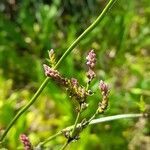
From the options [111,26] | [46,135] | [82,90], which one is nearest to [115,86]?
[111,26]

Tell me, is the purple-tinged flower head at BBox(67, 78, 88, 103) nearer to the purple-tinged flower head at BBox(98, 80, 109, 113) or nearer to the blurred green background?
the purple-tinged flower head at BBox(98, 80, 109, 113)

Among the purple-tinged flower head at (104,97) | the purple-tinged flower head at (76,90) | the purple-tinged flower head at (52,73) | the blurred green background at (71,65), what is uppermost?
the blurred green background at (71,65)

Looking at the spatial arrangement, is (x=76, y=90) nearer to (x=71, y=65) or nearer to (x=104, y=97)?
(x=104, y=97)

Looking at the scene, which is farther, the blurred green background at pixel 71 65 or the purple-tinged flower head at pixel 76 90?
the blurred green background at pixel 71 65

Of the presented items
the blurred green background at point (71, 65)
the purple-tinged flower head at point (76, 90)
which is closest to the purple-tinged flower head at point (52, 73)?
the purple-tinged flower head at point (76, 90)

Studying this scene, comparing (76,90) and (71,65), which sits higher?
(71,65)

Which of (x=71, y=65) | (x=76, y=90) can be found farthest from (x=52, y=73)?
(x=71, y=65)

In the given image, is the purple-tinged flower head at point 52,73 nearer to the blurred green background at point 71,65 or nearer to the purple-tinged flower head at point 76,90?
the purple-tinged flower head at point 76,90

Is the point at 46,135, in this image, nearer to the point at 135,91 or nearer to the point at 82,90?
the point at 135,91

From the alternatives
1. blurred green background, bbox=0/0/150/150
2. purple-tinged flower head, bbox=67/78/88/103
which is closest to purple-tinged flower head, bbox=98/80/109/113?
purple-tinged flower head, bbox=67/78/88/103
